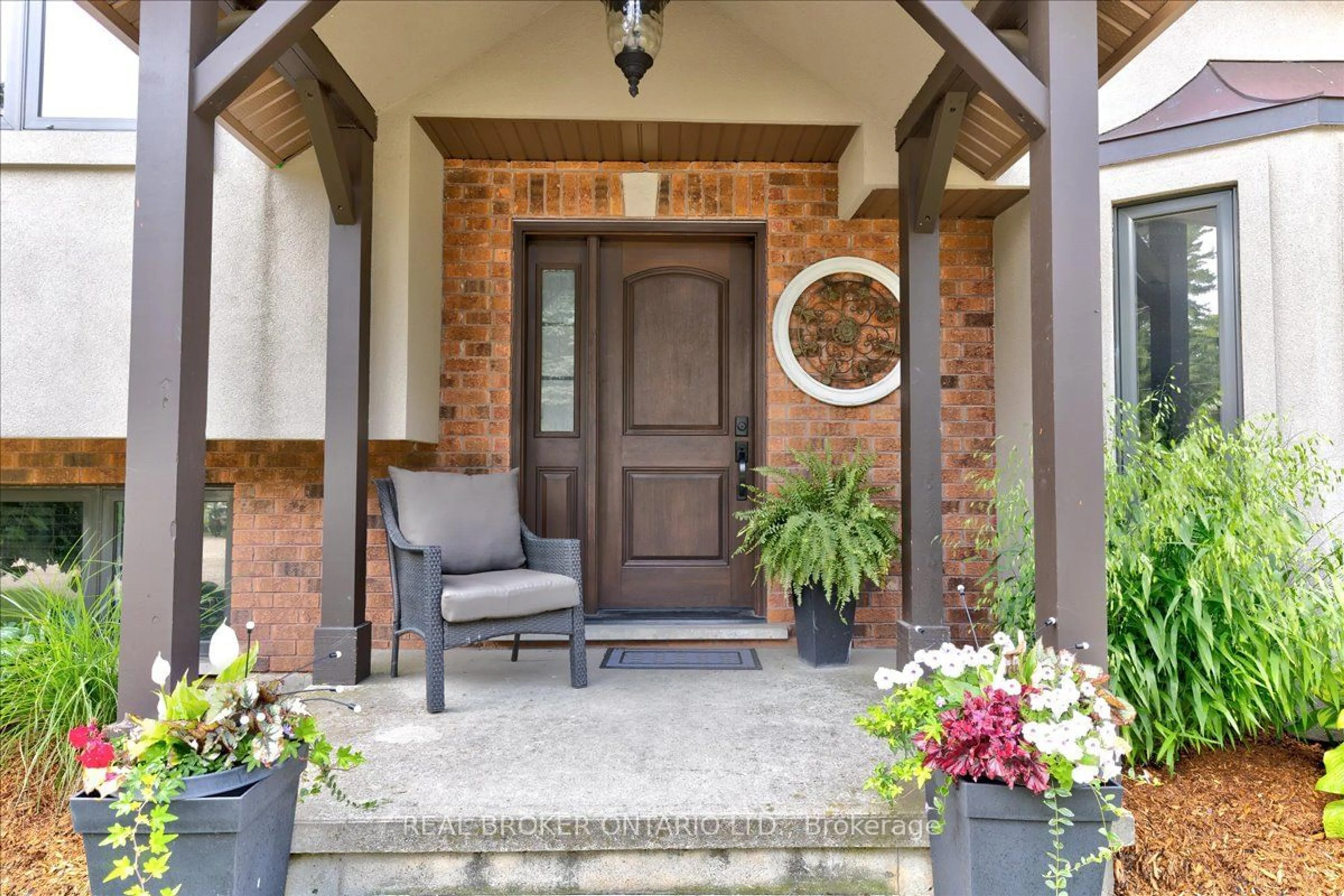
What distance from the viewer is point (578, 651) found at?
10.2 ft

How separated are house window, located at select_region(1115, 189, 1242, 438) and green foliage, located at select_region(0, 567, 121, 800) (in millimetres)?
3678

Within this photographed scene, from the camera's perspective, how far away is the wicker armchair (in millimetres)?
2857

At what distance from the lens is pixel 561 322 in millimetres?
4191

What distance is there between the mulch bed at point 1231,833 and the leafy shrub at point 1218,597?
0.10 meters

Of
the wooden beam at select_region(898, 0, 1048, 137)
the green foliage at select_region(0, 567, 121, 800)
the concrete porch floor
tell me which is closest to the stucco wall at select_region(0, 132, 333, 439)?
the green foliage at select_region(0, 567, 121, 800)

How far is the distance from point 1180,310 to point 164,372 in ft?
11.3

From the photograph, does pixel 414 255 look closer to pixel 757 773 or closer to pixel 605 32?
pixel 605 32

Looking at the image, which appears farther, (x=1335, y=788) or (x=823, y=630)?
(x=823, y=630)

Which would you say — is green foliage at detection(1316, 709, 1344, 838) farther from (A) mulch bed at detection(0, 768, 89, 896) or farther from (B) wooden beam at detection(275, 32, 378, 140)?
(B) wooden beam at detection(275, 32, 378, 140)

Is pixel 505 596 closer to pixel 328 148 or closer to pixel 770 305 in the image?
pixel 328 148

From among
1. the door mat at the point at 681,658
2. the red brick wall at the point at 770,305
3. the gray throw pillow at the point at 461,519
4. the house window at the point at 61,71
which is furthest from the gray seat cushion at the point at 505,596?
the house window at the point at 61,71

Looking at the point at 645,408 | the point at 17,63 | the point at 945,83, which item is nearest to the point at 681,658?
the point at 645,408

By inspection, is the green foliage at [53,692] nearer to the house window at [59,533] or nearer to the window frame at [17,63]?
the house window at [59,533]

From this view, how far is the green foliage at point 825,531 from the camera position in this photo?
134 inches
